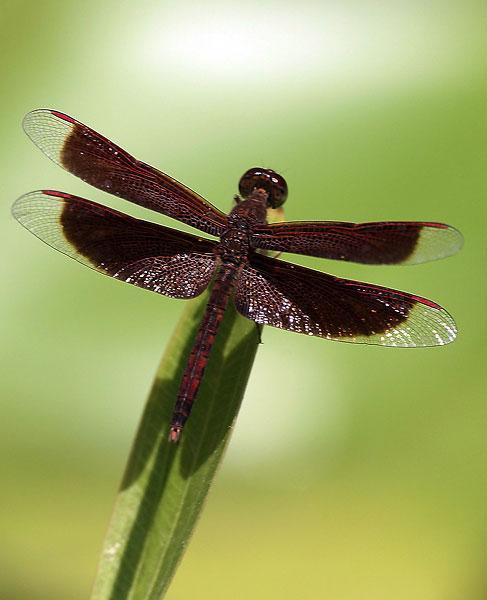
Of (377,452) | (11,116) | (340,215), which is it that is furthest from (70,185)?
(377,452)

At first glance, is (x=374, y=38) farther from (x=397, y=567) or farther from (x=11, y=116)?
(x=397, y=567)

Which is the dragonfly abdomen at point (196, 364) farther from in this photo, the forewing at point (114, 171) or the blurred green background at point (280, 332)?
the blurred green background at point (280, 332)

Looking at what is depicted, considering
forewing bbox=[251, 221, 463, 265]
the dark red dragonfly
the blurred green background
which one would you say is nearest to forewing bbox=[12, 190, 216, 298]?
the dark red dragonfly

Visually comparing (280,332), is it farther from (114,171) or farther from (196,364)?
(196,364)

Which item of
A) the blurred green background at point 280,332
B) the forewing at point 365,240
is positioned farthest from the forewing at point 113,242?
the blurred green background at point 280,332

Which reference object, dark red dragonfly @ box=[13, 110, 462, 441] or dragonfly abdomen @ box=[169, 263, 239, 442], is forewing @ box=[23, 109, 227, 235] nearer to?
dark red dragonfly @ box=[13, 110, 462, 441]

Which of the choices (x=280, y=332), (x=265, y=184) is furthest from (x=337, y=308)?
(x=280, y=332)
